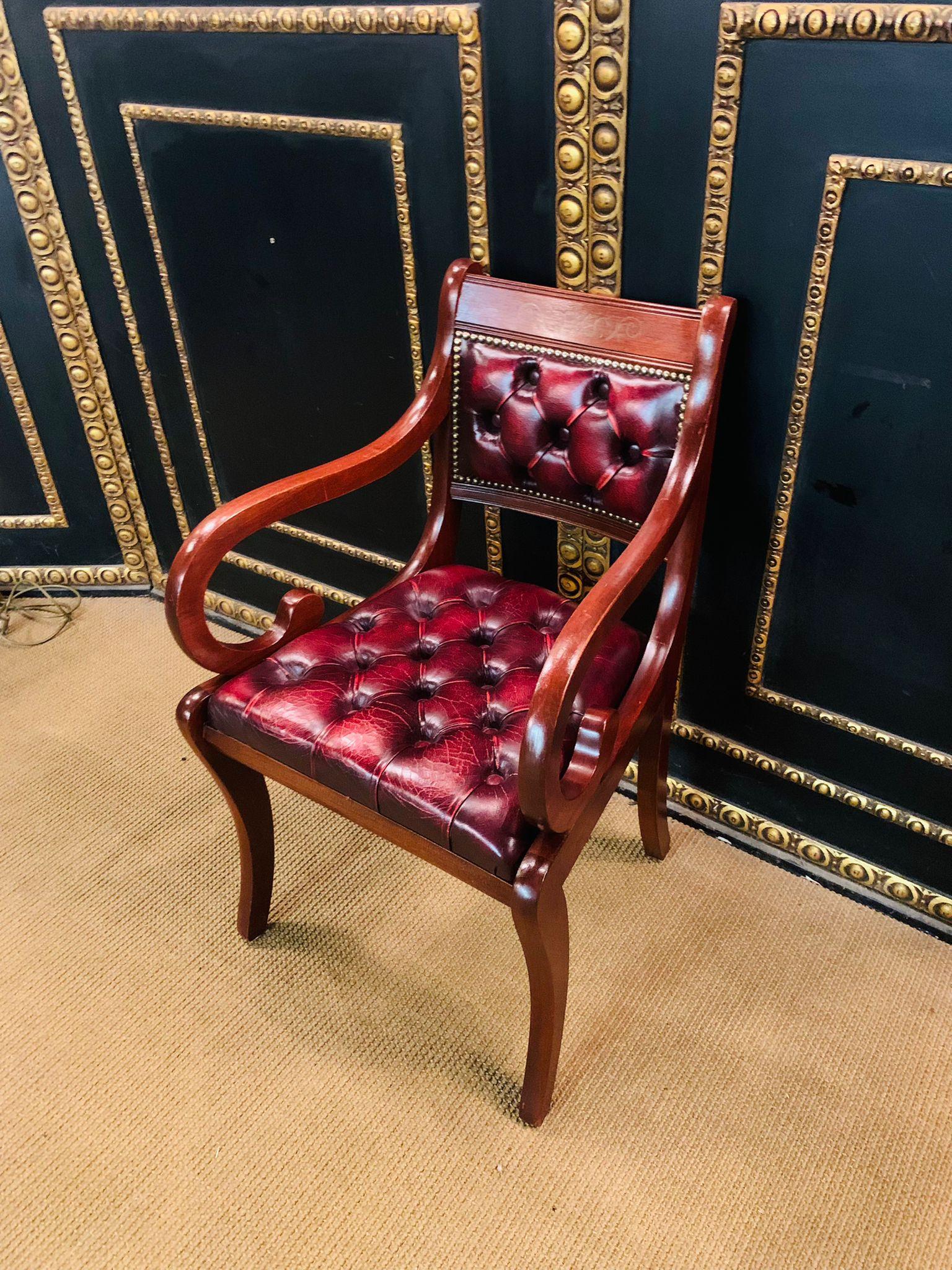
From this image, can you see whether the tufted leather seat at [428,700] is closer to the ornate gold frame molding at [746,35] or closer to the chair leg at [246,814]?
the chair leg at [246,814]

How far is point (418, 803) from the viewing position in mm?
1104

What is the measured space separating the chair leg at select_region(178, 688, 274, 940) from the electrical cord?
1.05 metres

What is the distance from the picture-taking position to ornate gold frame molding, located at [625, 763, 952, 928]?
151cm

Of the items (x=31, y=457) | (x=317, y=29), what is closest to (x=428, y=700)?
(x=317, y=29)

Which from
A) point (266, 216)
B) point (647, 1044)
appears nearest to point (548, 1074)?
point (647, 1044)

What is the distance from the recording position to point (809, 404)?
1.26 m

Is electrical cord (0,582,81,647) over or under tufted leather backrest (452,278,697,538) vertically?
under

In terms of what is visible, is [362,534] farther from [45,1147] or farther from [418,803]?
[45,1147]

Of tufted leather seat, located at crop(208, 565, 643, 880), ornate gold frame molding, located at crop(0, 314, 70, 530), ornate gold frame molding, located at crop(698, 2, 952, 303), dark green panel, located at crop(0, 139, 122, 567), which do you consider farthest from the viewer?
ornate gold frame molding, located at crop(0, 314, 70, 530)

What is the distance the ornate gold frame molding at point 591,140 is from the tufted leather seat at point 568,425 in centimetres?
16

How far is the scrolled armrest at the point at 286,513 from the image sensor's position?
3.85 ft

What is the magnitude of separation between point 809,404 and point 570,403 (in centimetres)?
32

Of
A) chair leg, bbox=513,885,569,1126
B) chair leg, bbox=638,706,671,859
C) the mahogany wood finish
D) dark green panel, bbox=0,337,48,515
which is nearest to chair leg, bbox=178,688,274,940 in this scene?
the mahogany wood finish

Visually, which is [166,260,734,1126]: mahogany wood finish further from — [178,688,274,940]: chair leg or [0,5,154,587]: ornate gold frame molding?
[0,5,154,587]: ornate gold frame molding
